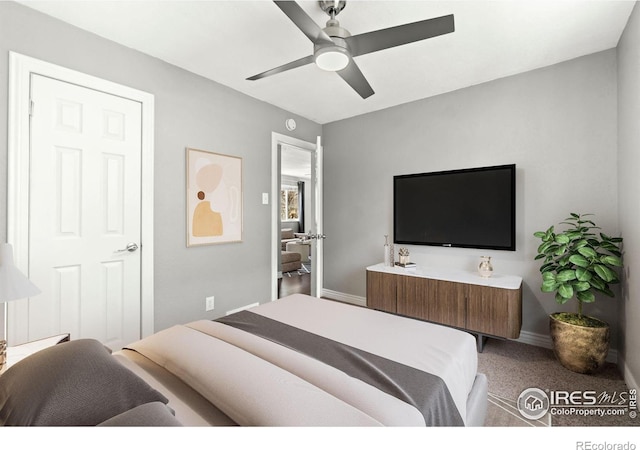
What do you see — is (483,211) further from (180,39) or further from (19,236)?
(19,236)

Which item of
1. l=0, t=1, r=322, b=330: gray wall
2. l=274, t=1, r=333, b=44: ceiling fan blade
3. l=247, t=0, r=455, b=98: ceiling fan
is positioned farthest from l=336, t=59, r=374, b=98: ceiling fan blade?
l=0, t=1, r=322, b=330: gray wall

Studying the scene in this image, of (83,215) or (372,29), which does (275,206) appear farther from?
(372,29)

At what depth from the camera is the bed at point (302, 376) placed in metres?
0.81

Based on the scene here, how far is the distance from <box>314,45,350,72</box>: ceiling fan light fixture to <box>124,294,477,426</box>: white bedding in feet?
4.80

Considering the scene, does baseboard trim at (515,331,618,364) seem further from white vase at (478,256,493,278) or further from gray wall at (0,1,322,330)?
gray wall at (0,1,322,330)

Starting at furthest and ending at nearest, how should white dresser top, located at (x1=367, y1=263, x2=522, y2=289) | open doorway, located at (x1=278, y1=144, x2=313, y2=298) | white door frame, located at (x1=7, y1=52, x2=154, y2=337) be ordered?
open doorway, located at (x1=278, y1=144, x2=313, y2=298)
white dresser top, located at (x1=367, y1=263, x2=522, y2=289)
white door frame, located at (x1=7, y1=52, x2=154, y2=337)

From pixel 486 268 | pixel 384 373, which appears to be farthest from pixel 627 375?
pixel 384 373

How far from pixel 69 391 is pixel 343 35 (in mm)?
1884

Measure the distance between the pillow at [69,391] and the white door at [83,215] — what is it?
123 centimetres

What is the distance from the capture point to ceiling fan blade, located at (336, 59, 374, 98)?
181 centimetres

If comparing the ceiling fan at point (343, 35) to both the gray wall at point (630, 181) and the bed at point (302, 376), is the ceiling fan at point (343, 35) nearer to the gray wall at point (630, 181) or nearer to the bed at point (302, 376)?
the gray wall at point (630, 181)

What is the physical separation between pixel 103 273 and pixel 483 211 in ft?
10.6

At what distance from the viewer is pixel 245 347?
122 cm
